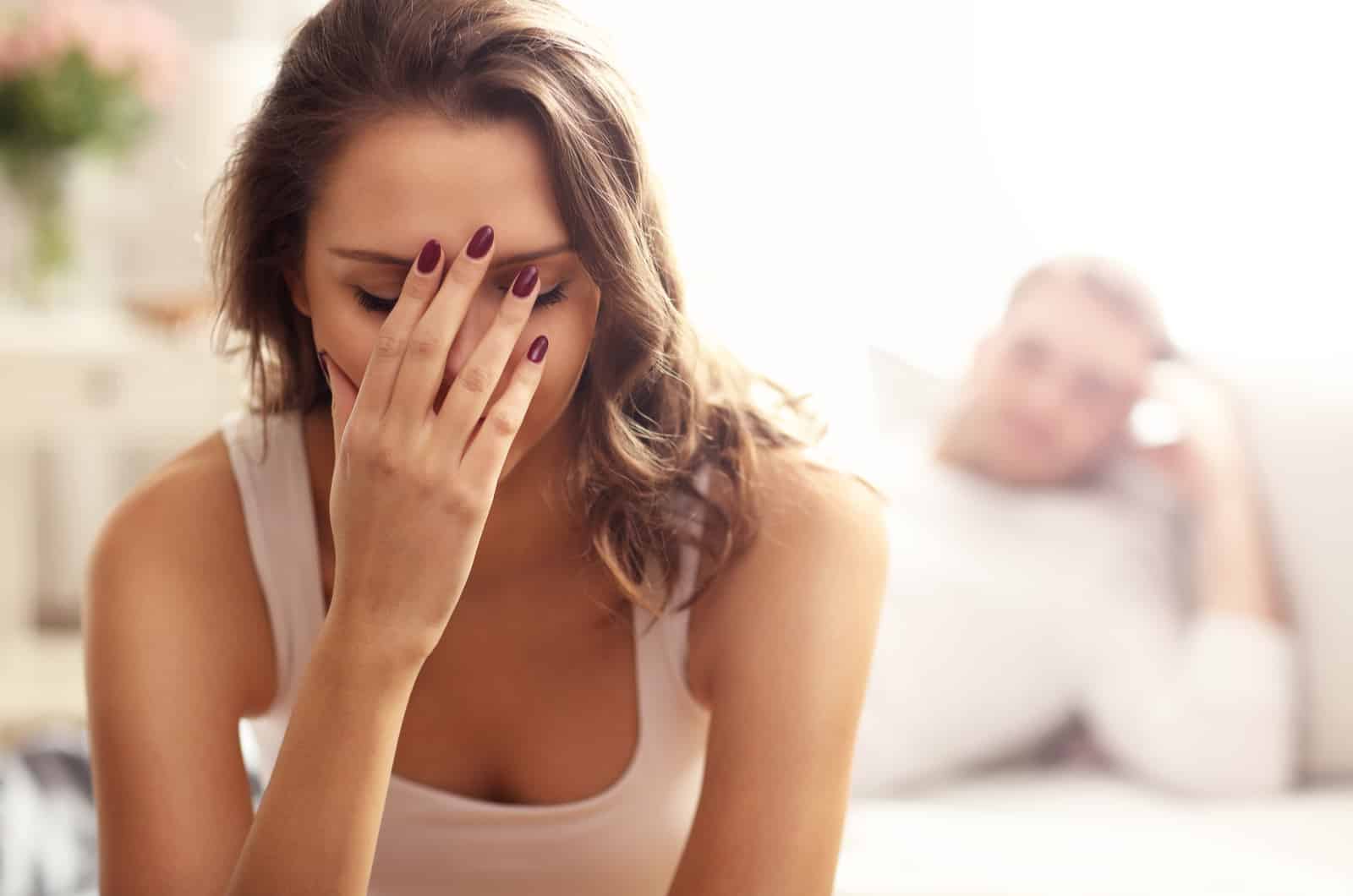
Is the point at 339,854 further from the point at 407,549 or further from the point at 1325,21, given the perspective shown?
the point at 1325,21

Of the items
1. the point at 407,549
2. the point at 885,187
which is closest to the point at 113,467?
the point at 885,187

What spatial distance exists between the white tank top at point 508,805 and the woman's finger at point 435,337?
27cm

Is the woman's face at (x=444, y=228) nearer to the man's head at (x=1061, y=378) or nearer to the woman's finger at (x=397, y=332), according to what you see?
the woman's finger at (x=397, y=332)

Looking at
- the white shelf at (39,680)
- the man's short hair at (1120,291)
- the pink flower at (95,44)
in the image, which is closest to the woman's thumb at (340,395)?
the man's short hair at (1120,291)

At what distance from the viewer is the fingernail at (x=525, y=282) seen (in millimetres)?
916

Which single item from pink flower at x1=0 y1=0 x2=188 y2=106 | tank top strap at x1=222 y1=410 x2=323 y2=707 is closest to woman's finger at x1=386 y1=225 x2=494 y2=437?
tank top strap at x1=222 y1=410 x2=323 y2=707

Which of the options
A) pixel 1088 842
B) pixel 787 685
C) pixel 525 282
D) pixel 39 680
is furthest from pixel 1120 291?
pixel 39 680

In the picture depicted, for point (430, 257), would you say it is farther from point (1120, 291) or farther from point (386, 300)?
point (1120, 291)

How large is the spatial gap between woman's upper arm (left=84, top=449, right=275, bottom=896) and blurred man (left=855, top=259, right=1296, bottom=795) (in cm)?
68

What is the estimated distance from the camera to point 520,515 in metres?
1.16

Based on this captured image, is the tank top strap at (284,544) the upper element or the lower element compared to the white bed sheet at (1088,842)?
Result: upper

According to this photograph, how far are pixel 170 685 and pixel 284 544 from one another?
156mm

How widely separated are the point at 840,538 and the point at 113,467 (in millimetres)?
2711

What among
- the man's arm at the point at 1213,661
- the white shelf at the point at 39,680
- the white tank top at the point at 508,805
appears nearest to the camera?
the white tank top at the point at 508,805
